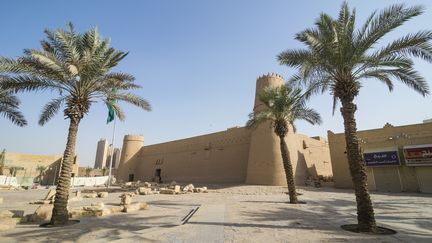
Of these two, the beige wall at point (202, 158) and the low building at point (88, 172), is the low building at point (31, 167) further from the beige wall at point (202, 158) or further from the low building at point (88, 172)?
the beige wall at point (202, 158)

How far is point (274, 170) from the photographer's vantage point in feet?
84.4

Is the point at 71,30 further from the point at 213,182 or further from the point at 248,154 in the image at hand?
the point at 213,182

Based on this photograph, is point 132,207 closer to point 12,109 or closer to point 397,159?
point 12,109

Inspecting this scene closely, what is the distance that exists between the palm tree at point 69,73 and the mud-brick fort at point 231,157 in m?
12.8

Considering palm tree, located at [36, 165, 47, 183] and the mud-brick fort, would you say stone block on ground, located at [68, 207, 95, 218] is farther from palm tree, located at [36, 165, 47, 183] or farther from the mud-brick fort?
palm tree, located at [36, 165, 47, 183]

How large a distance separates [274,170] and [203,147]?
1357cm

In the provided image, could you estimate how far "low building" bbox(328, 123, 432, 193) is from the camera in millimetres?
22234

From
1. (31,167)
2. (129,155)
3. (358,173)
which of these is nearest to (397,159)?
(358,173)

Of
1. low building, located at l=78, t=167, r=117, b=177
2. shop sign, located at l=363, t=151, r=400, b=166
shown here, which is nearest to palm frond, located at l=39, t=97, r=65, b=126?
shop sign, located at l=363, t=151, r=400, b=166

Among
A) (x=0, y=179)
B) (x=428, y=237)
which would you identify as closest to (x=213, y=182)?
(x=428, y=237)

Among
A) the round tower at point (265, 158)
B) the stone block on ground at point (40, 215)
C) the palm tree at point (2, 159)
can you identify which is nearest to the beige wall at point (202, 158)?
the round tower at point (265, 158)

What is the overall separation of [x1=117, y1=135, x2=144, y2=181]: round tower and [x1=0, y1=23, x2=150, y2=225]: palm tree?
39.3 meters

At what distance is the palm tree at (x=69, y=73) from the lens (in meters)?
9.36

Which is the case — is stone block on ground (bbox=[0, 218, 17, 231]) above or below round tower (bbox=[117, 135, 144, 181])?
below
